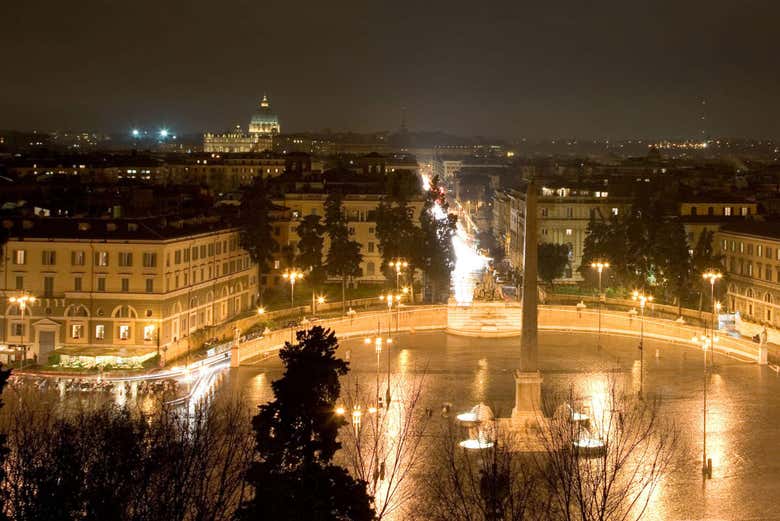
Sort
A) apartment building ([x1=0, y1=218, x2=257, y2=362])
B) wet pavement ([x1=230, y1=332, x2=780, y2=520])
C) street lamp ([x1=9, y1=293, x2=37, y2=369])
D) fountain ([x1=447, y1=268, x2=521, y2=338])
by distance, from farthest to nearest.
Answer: fountain ([x1=447, y1=268, x2=521, y2=338]), apartment building ([x1=0, y1=218, x2=257, y2=362]), street lamp ([x1=9, y1=293, x2=37, y2=369]), wet pavement ([x1=230, y1=332, x2=780, y2=520])

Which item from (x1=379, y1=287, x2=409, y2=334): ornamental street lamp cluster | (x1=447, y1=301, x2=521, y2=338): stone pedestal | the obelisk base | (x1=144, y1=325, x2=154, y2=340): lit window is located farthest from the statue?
the obelisk base

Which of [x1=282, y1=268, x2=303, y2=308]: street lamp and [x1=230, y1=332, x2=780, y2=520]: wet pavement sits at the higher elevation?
[x1=282, y1=268, x2=303, y2=308]: street lamp

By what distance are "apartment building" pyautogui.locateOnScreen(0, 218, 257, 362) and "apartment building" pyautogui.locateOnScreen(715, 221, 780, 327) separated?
29.4 metres

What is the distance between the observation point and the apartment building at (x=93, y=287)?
1875 inches

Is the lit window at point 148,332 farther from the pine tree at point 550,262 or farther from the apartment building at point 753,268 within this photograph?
the pine tree at point 550,262

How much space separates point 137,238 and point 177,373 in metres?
9.09

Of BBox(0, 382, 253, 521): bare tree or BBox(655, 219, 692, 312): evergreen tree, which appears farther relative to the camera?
BBox(655, 219, 692, 312): evergreen tree

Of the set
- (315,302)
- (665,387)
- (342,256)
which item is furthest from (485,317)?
(665,387)

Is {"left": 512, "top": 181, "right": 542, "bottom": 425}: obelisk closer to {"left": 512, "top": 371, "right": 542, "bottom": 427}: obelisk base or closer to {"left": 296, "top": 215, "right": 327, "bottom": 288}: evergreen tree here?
{"left": 512, "top": 371, "right": 542, "bottom": 427}: obelisk base

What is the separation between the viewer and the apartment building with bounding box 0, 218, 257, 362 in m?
47.6

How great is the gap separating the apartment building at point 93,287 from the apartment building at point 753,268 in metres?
29.4

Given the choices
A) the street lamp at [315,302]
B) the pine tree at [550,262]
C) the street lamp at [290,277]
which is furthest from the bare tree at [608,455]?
the pine tree at [550,262]

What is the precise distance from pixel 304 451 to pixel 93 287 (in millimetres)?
28965

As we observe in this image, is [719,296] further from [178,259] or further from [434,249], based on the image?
[178,259]
